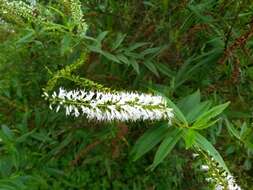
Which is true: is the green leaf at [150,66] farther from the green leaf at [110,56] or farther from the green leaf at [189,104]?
the green leaf at [189,104]

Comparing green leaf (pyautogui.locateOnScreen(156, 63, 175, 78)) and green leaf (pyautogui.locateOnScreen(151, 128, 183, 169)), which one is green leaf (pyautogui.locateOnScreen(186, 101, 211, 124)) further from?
green leaf (pyautogui.locateOnScreen(156, 63, 175, 78))

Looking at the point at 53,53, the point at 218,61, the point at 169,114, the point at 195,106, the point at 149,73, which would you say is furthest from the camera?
the point at 53,53

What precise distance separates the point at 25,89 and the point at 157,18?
0.73 m

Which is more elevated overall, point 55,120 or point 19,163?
point 55,120

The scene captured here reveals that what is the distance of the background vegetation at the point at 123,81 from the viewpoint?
217 centimetres

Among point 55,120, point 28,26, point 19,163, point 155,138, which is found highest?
point 28,26

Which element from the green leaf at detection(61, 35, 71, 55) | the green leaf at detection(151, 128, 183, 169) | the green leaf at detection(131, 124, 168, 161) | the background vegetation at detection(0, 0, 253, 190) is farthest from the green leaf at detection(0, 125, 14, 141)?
the green leaf at detection(151, 128, 183, 169)

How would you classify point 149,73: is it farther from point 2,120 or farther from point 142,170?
point 2,120

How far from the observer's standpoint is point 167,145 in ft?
5.16

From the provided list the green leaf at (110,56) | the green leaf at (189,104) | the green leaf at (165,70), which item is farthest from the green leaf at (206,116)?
the green leaf at (165,70)

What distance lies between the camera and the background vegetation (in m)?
2.17

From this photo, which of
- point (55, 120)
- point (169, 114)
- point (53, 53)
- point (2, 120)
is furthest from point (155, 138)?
point (2, 120)

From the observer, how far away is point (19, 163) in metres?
2.22

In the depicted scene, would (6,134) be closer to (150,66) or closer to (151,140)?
(150,66)
